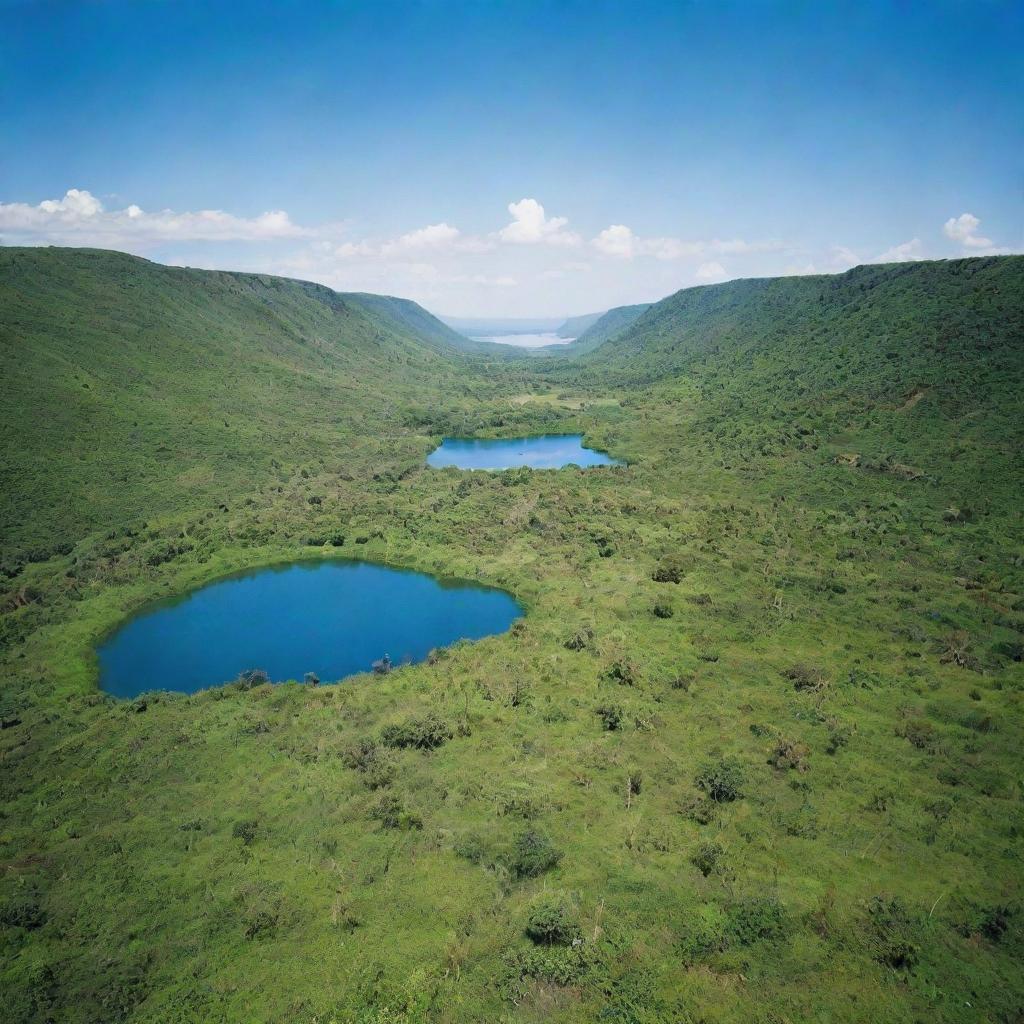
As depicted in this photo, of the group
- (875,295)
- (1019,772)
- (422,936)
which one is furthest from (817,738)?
(875,295)

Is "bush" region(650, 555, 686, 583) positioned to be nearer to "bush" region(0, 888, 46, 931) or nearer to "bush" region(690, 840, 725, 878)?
"bush" region(690, 840, 725, 878)

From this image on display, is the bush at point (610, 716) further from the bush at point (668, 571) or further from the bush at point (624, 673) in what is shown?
the bush at point (668, 571)

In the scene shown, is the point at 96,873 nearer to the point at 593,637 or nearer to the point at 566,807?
the point at 566,807

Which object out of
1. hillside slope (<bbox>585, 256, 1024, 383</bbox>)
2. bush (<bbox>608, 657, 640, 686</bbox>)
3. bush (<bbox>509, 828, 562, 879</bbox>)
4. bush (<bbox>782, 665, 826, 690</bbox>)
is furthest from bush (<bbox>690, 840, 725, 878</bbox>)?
hillside slope (<bbox>585, 256, 1024, 383</bbox>)

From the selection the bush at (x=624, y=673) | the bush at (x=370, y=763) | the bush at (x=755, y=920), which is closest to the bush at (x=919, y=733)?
the bush at (x=624, y=673)

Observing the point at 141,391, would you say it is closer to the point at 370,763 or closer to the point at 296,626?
the point at 296,626

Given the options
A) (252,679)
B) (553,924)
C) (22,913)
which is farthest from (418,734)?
(22,913)
